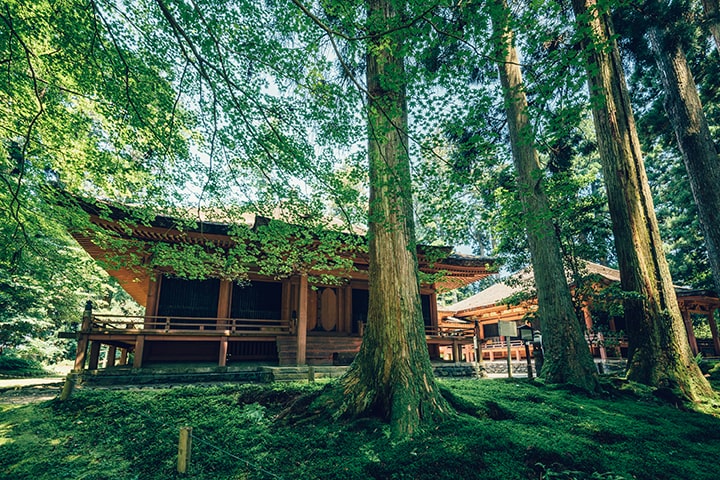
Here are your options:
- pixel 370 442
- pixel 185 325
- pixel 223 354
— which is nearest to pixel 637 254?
pixel 370 442

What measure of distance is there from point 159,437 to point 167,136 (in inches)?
167

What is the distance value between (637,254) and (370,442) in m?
6.20

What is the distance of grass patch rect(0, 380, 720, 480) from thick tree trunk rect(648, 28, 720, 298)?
5.16 metres

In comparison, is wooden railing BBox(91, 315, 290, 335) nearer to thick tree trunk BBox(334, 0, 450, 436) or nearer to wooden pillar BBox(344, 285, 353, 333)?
wooden pillar BBox(344, 285, 353, 333)

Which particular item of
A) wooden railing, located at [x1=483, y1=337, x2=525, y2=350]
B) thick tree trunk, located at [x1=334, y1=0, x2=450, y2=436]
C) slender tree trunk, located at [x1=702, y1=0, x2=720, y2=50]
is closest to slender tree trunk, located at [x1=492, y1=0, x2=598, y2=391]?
thick tree trunk, located at [x1=334, y1=0, x2=450, y2=436]

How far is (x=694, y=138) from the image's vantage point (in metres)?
8.35

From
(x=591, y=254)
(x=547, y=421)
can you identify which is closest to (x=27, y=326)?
(x=547, y=421)

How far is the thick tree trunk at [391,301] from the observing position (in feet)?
12.6

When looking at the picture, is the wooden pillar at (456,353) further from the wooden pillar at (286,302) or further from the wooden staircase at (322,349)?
the wooden pillar at (286,302)

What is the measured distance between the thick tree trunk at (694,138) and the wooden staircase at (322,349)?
967 centimetres

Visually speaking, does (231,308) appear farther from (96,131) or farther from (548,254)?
(548,254)

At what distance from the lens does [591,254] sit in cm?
854

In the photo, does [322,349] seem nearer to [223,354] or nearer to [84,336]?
[223,354]

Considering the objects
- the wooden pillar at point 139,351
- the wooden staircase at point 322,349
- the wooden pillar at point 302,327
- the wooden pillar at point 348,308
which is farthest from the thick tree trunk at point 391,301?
the wooden pillar at point 348,308
